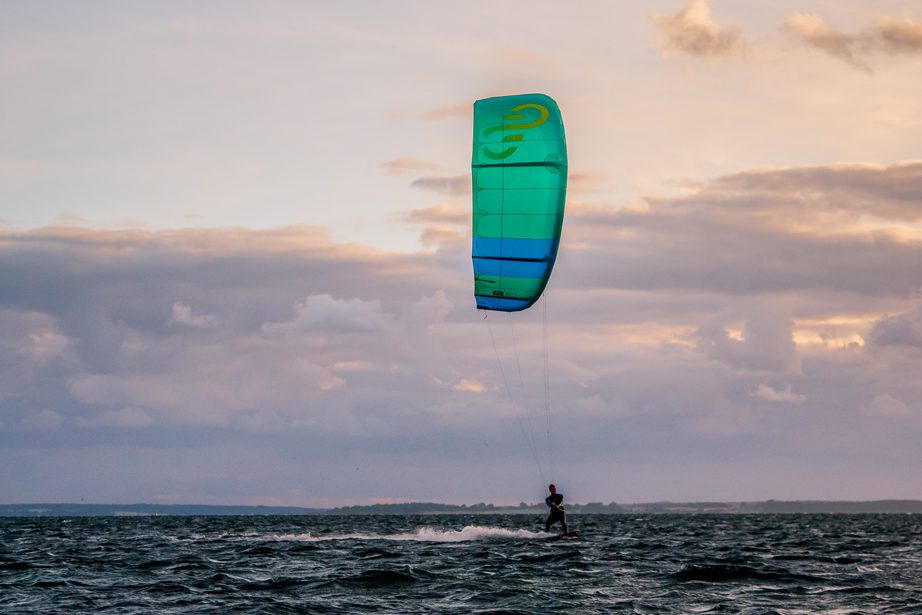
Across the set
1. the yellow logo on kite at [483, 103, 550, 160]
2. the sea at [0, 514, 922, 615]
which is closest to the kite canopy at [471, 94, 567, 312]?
the yellow logo on kite at [483, 103, 550, 160]

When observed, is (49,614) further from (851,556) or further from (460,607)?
(851,556)

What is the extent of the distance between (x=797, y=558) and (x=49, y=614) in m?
22.8

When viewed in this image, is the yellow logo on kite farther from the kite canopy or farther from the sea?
the sea

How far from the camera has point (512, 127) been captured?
24125mm

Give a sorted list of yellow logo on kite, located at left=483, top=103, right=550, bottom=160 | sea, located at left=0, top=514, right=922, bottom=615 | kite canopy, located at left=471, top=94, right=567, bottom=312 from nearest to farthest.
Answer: sea, located at left=0, top=514, right=922, bottom=615
yellow logo on kite, located at left=483, top=103, right=550, bottom=160
kite canopy, located at left=471, top=94, right=567, bottom=312

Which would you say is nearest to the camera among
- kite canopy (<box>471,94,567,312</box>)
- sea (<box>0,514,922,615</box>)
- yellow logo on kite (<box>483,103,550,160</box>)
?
sea (<box>0,514,922,615</box>)

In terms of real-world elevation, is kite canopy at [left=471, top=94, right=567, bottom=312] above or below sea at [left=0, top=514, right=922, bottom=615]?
above

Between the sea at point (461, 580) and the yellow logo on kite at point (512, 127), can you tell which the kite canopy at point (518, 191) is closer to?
the yellow logo on kite at point (512, 127)

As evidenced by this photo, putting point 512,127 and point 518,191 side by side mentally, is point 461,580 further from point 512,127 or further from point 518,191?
point 512,127

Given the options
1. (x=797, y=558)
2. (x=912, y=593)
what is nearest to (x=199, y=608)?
(x=912, y=593)

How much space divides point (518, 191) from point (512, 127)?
1.45m

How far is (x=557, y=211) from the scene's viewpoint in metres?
24.5

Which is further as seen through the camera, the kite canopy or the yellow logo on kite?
the kite canopy

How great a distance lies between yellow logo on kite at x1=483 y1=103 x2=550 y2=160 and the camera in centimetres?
2388
